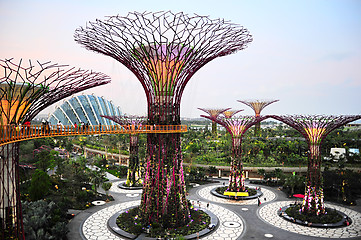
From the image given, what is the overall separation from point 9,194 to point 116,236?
6.54 m

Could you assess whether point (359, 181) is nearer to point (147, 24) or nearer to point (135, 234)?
point (135, 234)

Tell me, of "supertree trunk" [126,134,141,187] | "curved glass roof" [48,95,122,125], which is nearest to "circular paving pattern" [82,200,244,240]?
"supertree trunk" [126,134,141,187]

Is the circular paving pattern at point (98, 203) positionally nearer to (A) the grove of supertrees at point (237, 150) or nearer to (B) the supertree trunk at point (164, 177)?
(B) the supertree trunk at point (164, 177)

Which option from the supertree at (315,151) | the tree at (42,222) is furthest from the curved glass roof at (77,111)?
the supertree at (315,151)

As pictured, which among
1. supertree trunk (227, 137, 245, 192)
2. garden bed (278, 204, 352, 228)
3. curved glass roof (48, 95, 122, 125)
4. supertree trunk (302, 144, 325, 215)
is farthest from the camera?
curved glass roof (48, 95, 122, 125)

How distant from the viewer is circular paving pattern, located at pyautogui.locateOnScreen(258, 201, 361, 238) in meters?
15.3

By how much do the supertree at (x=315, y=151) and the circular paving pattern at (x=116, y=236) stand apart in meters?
4.96

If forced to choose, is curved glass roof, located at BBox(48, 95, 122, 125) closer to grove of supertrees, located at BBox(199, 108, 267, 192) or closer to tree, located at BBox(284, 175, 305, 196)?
grove of supertrees, located at BBox(199, 108, 267, 192)

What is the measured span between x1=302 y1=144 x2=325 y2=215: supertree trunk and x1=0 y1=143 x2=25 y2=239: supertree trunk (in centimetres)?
1679

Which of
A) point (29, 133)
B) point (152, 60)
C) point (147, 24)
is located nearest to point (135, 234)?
point (29, 133)

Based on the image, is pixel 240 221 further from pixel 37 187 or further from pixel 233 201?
pixel 37 187

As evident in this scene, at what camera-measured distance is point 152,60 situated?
1577cm

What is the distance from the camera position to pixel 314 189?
1792 cm

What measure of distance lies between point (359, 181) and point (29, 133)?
25815 millimetres
